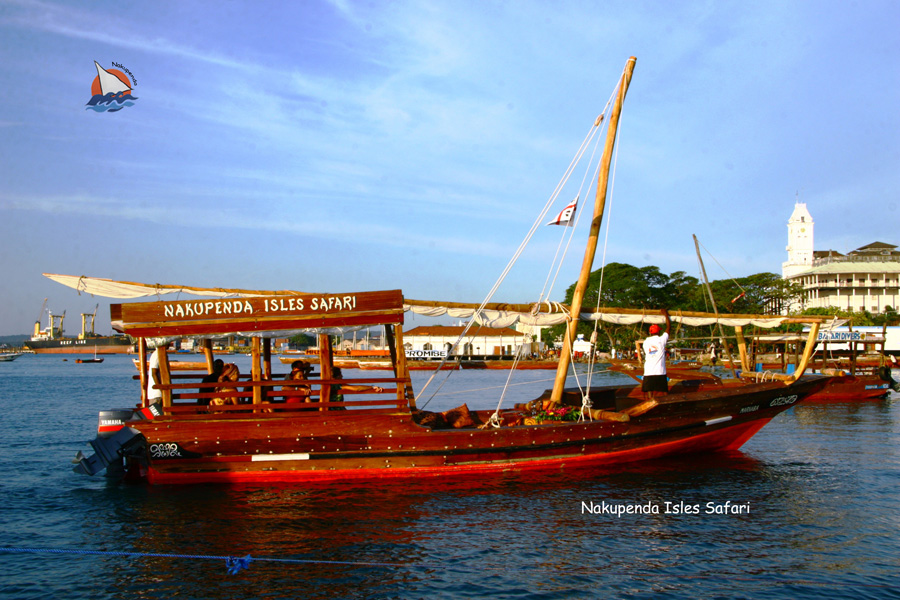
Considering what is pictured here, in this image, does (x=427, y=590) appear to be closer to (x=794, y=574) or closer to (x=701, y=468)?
(x=794, y=574)

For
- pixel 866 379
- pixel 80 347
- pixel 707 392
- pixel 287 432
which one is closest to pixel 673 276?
pixel 866 379

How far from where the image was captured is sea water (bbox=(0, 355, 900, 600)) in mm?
7387

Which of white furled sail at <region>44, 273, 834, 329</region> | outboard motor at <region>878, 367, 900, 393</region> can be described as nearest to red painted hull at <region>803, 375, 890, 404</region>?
outboard motor at <region>878, 367, 900, 393</region>

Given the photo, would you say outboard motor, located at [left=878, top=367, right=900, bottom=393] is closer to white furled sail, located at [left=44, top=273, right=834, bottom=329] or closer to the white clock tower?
white furled sail, located at [left=44, top=273, right=834, bottom=329]

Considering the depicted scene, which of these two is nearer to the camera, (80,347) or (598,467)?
(598,467)

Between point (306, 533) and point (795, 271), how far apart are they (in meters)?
121

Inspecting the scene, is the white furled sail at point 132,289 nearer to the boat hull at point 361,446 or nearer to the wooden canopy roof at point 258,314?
the wooden canopy roof at point 258,314

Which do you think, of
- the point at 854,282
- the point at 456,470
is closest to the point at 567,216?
the point at 456,470

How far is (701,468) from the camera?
1333cm

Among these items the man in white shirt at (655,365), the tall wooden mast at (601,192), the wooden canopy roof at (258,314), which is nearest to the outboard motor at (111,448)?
the wooden canopy roof at (258,314)

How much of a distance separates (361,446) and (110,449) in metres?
4.21

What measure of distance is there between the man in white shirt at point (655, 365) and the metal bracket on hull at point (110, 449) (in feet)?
31.9

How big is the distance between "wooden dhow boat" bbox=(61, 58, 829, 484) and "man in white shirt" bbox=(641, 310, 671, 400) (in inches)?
13.1

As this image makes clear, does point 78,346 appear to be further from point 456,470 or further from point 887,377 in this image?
point 456,470
